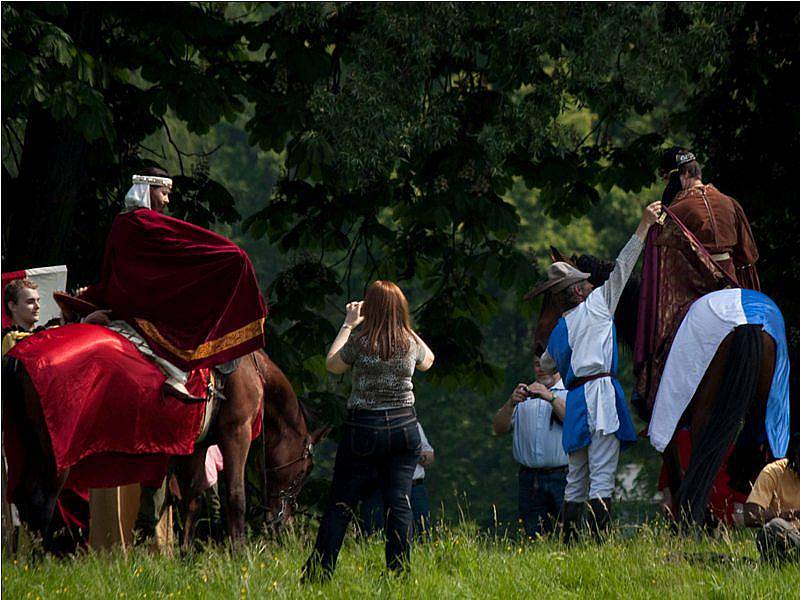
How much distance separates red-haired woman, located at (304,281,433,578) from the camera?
25.3 feet

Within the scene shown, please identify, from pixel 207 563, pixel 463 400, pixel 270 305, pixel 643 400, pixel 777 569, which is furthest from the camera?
pixel 463 400

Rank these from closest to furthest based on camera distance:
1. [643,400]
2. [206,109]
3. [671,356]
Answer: [671,356], [643,400], [206,109]

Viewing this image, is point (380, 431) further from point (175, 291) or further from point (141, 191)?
A: point (141, 191)

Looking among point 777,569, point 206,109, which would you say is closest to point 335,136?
point 206,109

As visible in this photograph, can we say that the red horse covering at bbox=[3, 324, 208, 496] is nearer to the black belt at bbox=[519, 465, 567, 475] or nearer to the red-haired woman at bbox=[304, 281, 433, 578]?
the red-haired woman at bbox=[304, 281, 433, 578]

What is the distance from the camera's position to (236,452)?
10281 millimetres

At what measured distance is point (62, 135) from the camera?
43.0ft

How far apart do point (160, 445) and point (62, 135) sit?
4.63 meters

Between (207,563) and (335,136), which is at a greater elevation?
(335,136)

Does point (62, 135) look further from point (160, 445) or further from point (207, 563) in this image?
point (207, 563)

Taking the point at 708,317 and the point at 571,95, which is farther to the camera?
the point at 571,95

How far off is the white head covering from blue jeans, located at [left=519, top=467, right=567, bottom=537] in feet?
13.2

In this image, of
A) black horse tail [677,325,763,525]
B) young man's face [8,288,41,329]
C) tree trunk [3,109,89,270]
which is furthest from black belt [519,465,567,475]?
tree trunk [3,109,89,270]

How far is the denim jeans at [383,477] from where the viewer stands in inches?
304
